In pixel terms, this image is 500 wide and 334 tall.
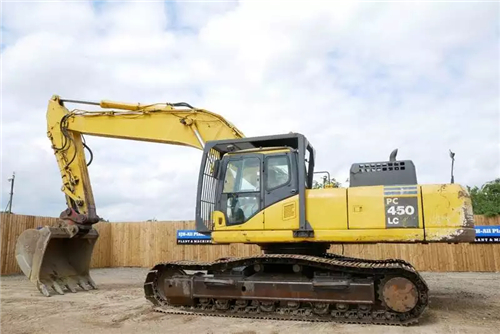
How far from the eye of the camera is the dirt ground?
6.32 metres

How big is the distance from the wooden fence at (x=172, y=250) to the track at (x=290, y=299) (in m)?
10.2

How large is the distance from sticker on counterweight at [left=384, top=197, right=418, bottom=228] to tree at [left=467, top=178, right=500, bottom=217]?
11.3 meters

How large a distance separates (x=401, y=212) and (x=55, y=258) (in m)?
8.03

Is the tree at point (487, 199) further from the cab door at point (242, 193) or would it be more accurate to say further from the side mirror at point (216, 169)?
the side mirror at point (216, 169)

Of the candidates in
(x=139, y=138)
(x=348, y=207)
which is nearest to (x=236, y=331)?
(x=348, y=207)

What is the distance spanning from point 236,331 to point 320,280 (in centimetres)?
163

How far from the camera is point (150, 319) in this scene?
279 inches

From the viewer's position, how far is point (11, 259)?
1555 centimetres

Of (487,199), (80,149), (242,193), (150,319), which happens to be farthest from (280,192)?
(487,199)

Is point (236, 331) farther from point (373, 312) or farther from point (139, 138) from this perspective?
point (139, 138)

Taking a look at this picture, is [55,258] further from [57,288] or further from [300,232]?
[300,232]

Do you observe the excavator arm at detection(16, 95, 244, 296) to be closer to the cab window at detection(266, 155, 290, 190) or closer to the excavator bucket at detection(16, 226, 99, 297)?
the excavator bucket at detection(16, 226, 99, 297)

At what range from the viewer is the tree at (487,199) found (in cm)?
1623

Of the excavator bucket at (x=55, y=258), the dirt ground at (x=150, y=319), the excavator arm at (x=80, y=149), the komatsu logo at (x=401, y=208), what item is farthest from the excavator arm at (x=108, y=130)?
the komatsu logo at (x=401, y=208)
